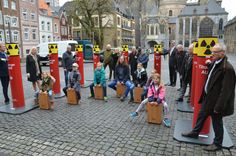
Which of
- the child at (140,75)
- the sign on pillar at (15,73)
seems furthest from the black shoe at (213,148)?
the sign on pillar at (15,73)

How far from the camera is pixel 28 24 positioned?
1502 inches

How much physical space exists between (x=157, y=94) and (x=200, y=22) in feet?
253

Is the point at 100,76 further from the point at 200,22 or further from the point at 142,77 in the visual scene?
the point at 200,22

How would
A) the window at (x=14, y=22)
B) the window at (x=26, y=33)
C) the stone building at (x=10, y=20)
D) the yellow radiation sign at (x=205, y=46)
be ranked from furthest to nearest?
the window at (x=26, y=33)
the window at (x=14, y=22)
the stone building at (x=10, y=20)
the yellow radiation sign at (x=205, y=46)

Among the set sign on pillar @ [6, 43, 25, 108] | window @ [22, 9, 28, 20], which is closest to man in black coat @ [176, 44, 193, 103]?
sign on pillar @ [6, 43, 25, 108]

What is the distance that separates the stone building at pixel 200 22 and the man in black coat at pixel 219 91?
7449 cm

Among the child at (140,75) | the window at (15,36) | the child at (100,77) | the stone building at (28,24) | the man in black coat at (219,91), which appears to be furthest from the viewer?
the stone building at (28,24)

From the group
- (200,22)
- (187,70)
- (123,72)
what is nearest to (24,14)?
(123,72)

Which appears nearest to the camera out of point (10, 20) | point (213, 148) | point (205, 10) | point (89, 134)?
point (213, 148)

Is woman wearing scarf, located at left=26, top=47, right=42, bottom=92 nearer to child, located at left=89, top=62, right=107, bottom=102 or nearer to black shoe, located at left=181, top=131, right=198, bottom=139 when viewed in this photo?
child, located at left=89, top=62, right=107, bottom=102

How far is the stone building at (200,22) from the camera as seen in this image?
240ft

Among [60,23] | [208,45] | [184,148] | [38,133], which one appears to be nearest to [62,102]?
[38,133]

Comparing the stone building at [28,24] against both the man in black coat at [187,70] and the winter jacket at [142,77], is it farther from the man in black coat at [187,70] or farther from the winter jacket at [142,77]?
the man in black coat at [187,70]

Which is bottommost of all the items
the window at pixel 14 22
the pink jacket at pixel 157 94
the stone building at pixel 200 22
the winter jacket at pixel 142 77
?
the pink jacket at pixel 157 94
